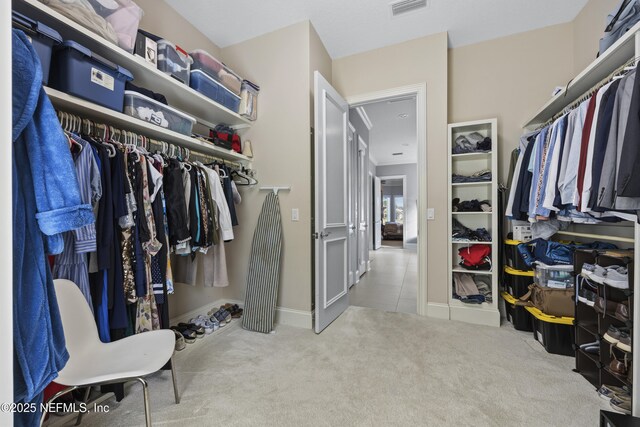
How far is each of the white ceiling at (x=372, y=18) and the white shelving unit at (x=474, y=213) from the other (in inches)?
36.3

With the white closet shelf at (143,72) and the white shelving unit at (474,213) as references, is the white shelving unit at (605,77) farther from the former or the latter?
the white closet shelf at (143,72)

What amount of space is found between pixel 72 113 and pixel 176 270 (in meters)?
1.25

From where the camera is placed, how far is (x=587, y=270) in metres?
1.57

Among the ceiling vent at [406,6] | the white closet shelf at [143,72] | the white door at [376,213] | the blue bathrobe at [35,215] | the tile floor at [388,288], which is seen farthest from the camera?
the white door at [376,213]

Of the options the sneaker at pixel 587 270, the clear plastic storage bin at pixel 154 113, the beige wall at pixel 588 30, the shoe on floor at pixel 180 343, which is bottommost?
the shoe on floor at pixel 180 343

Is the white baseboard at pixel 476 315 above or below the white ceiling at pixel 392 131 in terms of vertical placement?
below

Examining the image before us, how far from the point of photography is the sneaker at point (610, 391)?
4.48 feet

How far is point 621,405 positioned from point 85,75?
125 inches

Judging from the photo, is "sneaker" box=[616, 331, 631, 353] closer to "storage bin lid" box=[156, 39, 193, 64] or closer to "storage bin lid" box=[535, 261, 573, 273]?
"storage bin lid" box=[535, 261, 573, 273]

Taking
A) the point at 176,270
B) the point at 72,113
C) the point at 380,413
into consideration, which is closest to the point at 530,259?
the point at 380,413

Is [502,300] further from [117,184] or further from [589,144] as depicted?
[117,184]

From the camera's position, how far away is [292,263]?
2414mm

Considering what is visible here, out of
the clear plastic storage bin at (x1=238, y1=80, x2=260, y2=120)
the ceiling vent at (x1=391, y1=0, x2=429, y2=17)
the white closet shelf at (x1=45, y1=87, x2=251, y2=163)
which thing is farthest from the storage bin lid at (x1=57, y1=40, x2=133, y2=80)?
the ceiling vent at (x1=391, y1=0, x2=429, y2=17)

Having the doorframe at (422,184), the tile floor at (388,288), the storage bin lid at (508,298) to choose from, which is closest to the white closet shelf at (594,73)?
the doorframe at (422,184)
